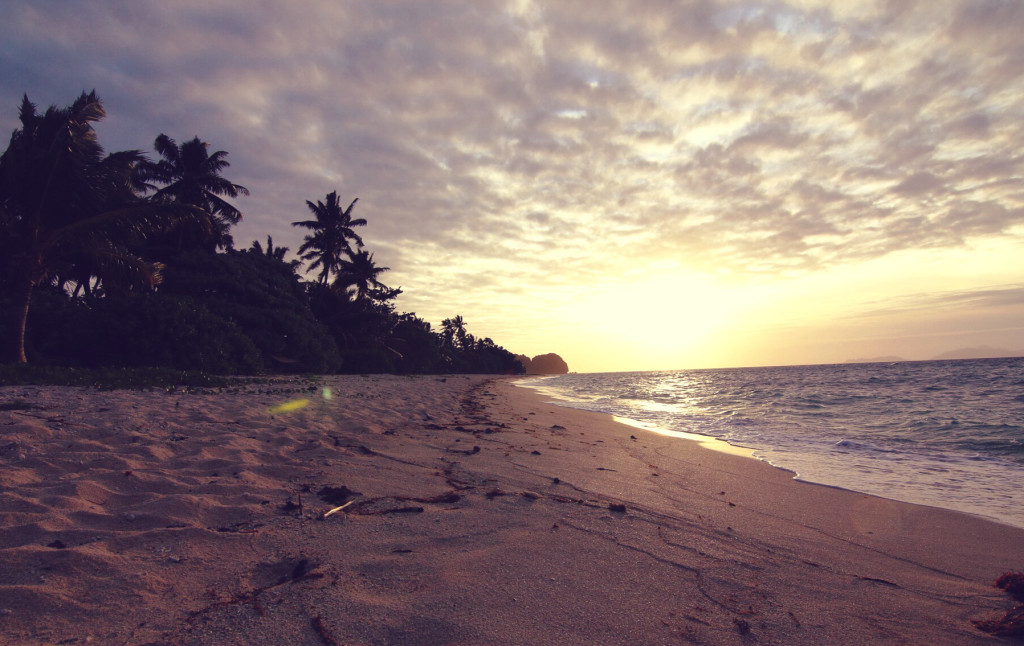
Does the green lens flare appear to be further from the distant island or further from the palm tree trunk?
the distant island

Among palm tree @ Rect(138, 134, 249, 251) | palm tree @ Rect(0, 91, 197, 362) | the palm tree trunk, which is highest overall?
palm tree @ Rect(138, 134, 249, 251)

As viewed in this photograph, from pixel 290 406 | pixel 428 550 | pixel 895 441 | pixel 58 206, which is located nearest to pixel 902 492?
pixel 895 441

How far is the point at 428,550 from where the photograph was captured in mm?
2854

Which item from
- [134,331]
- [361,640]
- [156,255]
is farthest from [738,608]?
[156,255]

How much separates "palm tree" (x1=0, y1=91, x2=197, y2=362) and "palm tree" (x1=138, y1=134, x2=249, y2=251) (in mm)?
12985

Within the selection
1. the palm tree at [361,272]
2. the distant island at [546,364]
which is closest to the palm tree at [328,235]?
the palm tree at [361,272]

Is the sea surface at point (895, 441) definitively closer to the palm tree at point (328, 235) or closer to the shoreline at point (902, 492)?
the shoreline at point (902, 492)

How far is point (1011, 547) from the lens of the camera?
395cm

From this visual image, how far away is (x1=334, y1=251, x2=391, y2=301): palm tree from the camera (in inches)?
1505

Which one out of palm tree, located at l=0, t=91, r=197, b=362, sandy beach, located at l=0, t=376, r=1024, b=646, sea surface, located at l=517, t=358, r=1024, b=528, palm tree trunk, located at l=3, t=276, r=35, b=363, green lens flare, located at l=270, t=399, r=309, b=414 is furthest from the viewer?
palm tree, located at l=0, t=91, r=197, b=362

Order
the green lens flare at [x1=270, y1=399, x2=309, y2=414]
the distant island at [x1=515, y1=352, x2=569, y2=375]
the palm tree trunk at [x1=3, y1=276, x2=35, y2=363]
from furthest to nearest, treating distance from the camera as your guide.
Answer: the distant island at [x1=515, y1=352, x2=569, y2=375] < the palm tree trunk at [x1=3, y1=276, x2=35, y2=363] < the green lens flare at [x1=270, y1=399, x2=309, y2=414]

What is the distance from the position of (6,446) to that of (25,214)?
13.8m

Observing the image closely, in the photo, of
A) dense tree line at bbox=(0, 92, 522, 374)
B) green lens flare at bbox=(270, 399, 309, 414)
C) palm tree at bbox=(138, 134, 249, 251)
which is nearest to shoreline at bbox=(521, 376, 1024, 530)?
green lens flare at bbox=(270, 399, 309, 414)

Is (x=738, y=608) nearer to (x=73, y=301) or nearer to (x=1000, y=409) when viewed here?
(x=1000, y=409)
